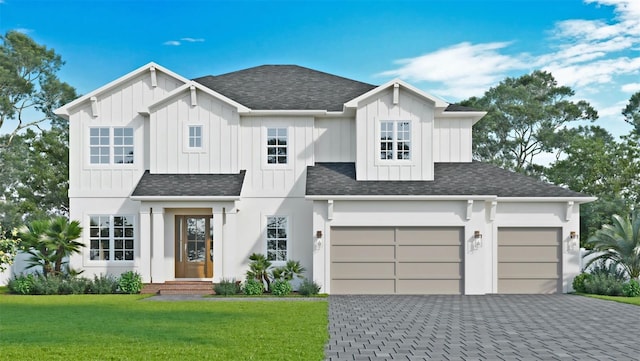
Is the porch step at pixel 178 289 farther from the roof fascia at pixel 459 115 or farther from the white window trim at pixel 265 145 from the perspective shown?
the roof fascia at pixel 459 115

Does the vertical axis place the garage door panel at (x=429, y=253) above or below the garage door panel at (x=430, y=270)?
above

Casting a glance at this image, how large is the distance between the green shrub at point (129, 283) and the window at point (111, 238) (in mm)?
1228

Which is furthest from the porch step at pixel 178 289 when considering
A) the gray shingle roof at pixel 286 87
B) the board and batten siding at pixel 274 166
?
the gray shingle roof at pixel 286 87

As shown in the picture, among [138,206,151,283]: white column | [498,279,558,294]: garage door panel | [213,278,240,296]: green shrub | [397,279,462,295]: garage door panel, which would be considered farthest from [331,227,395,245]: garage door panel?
[138,206,151,283]: white column

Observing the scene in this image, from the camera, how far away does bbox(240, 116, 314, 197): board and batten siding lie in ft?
73.7

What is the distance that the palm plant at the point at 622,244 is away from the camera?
2134 cm

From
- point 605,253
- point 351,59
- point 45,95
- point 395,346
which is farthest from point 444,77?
point 395,346

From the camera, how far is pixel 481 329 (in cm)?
1305

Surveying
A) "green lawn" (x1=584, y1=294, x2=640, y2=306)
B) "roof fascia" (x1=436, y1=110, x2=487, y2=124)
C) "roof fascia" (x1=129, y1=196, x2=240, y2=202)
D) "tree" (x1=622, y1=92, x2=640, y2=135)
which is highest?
"tree" (x1=622, y1=92, x2=640, y2=135)

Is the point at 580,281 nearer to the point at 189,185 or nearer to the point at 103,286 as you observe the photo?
the point at 189,185

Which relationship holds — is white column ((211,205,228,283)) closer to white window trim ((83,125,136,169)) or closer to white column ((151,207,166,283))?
white column ((151,207,166,283))

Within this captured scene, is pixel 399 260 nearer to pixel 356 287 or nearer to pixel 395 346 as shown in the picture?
pixel 356 287

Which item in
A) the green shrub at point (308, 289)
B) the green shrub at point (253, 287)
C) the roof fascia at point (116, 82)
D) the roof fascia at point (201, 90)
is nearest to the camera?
the green shrub at point (308, 289)

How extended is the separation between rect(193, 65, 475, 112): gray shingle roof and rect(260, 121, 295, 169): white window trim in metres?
0.58
